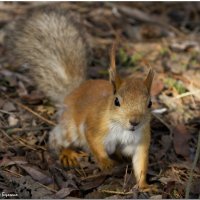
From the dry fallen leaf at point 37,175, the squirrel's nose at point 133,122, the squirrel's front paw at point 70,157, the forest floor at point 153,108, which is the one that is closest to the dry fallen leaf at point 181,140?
the forest floor at point 153,108

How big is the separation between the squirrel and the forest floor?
0.57 feet

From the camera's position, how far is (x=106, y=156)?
13.8 ft

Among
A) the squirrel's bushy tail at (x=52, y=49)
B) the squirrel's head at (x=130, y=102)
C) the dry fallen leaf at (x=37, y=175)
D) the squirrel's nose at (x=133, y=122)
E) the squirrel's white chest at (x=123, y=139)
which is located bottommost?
the dry fallen leaf at (x=37, y=175)

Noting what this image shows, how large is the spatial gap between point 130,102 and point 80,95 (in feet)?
3.77

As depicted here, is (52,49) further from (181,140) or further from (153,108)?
(181,140)

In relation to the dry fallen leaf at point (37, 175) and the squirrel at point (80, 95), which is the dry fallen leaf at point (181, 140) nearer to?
the squirrel at point (80, 95)

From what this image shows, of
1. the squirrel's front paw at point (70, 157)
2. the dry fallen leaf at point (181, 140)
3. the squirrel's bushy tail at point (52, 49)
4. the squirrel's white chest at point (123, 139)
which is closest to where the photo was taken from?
the squirrel's white chest at point (123, 139)

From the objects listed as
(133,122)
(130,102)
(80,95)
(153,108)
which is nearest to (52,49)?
(80,95)

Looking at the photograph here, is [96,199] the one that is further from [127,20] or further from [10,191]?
[127,20]

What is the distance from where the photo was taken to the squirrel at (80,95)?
152 inches

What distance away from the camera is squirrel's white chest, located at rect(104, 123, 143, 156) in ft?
13.2

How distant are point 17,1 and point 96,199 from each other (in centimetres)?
409

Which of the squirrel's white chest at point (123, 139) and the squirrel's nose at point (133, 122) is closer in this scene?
the squirrel's nose at point (133, 122)

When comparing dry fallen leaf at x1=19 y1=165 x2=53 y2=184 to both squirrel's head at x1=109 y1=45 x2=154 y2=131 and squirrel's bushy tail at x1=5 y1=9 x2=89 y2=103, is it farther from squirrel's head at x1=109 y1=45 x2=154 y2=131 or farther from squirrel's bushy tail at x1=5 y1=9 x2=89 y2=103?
squirrel's bushy tail at x1=5 y1=9 x2=89 y2=103
